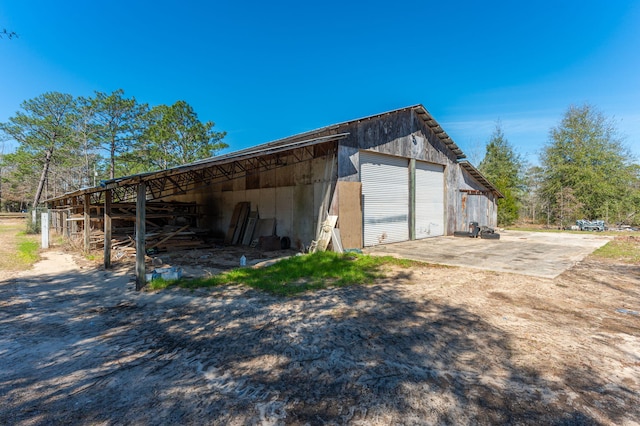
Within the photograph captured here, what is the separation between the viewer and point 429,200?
13680mm

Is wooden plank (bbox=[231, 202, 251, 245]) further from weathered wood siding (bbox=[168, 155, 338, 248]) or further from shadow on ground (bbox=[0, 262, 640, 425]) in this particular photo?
shadow on ground (bbox=[0, 262, 640, 425])

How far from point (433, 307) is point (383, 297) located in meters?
0.90

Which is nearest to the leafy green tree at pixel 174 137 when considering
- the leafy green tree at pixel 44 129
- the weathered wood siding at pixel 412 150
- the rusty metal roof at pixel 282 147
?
the leafy green tree at pixel 44 129

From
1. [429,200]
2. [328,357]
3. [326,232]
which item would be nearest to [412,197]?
[429,200]

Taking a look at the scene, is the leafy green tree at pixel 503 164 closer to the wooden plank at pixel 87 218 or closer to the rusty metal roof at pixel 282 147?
the rusty metal roof at pixel 282 147

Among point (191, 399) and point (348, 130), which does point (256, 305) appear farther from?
point (348, 130)

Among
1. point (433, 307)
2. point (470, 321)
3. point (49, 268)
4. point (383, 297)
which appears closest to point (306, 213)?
point (383, 297)

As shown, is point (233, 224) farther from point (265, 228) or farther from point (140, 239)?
point (140, 239)

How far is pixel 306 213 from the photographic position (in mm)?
10516

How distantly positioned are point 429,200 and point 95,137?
98.3ft

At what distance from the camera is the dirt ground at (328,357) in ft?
7.32

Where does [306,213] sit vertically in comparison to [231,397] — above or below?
above

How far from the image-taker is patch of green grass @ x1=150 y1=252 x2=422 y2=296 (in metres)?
6.02

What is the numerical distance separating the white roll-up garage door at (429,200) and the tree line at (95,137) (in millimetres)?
22836
